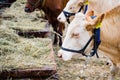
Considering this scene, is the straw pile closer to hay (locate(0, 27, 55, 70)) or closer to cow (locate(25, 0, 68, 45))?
hay (locate(0, 27, 55, 70))

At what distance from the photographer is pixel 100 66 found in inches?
254

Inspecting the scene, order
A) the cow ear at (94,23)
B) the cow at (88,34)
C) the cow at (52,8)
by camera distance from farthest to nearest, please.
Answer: the cow at (52,8), the cow at (88,34), the cow ear at (94,23)

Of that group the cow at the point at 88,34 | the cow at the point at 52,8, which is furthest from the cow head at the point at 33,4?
the cow at the point at 88,34

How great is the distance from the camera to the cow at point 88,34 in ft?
13.2

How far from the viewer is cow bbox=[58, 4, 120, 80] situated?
4.02 metres

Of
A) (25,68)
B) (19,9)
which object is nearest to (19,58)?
(25,68)

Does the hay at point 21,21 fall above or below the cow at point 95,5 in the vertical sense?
below

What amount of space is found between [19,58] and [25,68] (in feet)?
1.52

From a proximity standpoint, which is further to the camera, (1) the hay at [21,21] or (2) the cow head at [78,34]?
(1) the hay at [21,21]

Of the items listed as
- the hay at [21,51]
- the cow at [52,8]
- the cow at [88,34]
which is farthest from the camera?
the cow at [52,8]

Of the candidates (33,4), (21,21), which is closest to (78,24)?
(33,4)

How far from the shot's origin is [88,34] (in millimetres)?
4023

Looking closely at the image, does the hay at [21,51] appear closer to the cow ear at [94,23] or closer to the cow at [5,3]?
the cow ear at [94,23]

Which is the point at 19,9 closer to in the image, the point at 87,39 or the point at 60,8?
the point at 60,8
